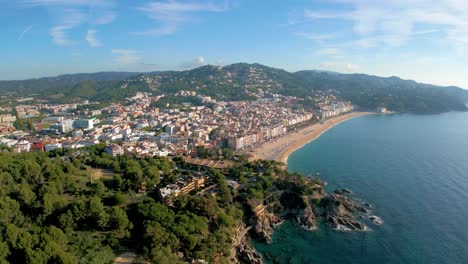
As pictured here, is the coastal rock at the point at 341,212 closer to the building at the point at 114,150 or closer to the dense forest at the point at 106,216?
the dense forest at the point at 106,216

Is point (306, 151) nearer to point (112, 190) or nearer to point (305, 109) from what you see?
point (112, 190)

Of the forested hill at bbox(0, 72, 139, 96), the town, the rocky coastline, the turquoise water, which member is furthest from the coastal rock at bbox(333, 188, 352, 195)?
the forested hill at bbox(0, 72, 139, 96)

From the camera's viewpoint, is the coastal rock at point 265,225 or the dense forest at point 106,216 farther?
the coastal rock at point 265,225

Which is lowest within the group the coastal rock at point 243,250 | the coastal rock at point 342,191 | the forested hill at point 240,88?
the coastal rock at point 243,250

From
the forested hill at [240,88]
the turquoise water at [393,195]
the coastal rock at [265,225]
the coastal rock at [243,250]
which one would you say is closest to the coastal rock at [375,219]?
the turquoise water at [393,195]

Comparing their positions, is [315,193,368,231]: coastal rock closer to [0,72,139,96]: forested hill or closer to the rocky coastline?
the rocky coastline

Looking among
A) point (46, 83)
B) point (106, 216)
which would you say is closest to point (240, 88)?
point (46, 83)

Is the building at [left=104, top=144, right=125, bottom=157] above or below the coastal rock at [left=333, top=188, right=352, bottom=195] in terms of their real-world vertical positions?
above
